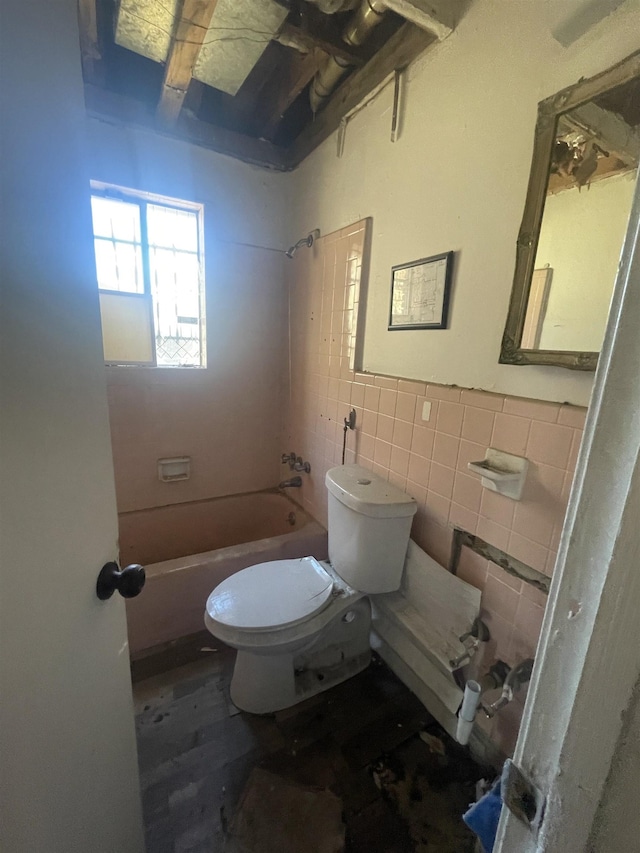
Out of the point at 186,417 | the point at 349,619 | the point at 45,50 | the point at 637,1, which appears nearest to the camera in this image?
the point at 45,50

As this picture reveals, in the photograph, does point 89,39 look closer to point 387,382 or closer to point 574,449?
point 387,382

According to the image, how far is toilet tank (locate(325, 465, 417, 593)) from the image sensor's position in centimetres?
131

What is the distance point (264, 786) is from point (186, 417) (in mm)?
1761

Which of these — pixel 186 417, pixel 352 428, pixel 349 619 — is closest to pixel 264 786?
pixel 349 619

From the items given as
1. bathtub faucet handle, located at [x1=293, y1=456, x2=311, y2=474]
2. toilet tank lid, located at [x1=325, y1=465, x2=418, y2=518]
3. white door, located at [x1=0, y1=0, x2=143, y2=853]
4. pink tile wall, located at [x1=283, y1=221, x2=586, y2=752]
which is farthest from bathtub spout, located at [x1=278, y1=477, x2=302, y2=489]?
white door, located at [x1=0, y1=0, x2=143, y2=853]

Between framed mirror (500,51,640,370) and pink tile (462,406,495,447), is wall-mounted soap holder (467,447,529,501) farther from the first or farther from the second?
framed mirror (500,51,640,370)

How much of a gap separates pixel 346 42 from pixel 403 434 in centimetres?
158

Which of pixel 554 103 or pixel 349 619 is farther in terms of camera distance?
pixel 349 619

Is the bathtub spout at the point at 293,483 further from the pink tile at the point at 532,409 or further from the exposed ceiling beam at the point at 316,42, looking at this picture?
the exposed ceiling beam at the point at 316,42

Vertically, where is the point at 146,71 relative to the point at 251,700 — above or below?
above

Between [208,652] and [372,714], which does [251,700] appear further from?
[372,714]

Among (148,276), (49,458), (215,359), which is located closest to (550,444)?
(49,458)

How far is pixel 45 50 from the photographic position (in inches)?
17.5

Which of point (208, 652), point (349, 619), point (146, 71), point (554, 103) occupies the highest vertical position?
point (146, 71)
